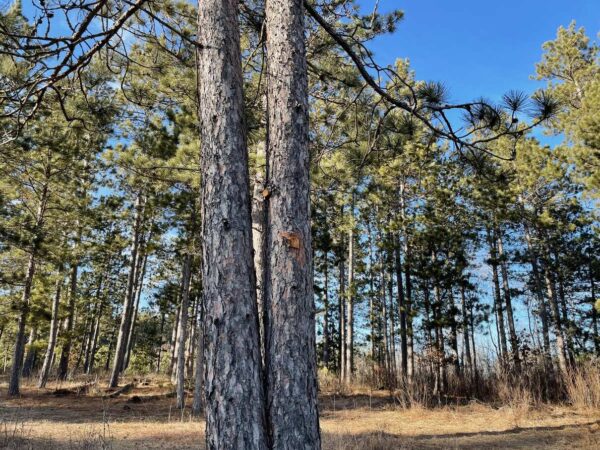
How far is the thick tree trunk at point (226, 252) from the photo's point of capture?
1588 mm

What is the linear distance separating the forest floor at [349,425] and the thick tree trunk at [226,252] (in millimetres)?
2697

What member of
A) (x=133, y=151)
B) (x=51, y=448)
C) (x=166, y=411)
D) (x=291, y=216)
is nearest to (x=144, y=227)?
(x=133, y=151)

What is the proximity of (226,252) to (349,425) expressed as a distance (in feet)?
23.1

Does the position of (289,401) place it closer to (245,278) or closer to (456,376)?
(245,278)

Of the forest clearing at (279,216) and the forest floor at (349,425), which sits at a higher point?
the forest clearing at (279,216)

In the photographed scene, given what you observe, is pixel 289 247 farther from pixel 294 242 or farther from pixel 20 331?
pixel 20 331

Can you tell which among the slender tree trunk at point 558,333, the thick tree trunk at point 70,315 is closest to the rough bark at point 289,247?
the slender tree trunk at point 558,333

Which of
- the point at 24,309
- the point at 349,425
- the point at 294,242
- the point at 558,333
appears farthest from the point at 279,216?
the point at 558,333

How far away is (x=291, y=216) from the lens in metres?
1.84

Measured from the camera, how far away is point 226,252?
1757mm

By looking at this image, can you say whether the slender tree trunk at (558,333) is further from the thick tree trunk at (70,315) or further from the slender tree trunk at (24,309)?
the thick tree trunk at (70,315)

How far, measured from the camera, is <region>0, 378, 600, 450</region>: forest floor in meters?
5.54

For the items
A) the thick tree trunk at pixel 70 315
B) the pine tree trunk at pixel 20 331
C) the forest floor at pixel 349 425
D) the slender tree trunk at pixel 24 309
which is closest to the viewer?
the forest floor at pixel 349 425

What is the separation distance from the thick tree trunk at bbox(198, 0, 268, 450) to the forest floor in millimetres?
2697
